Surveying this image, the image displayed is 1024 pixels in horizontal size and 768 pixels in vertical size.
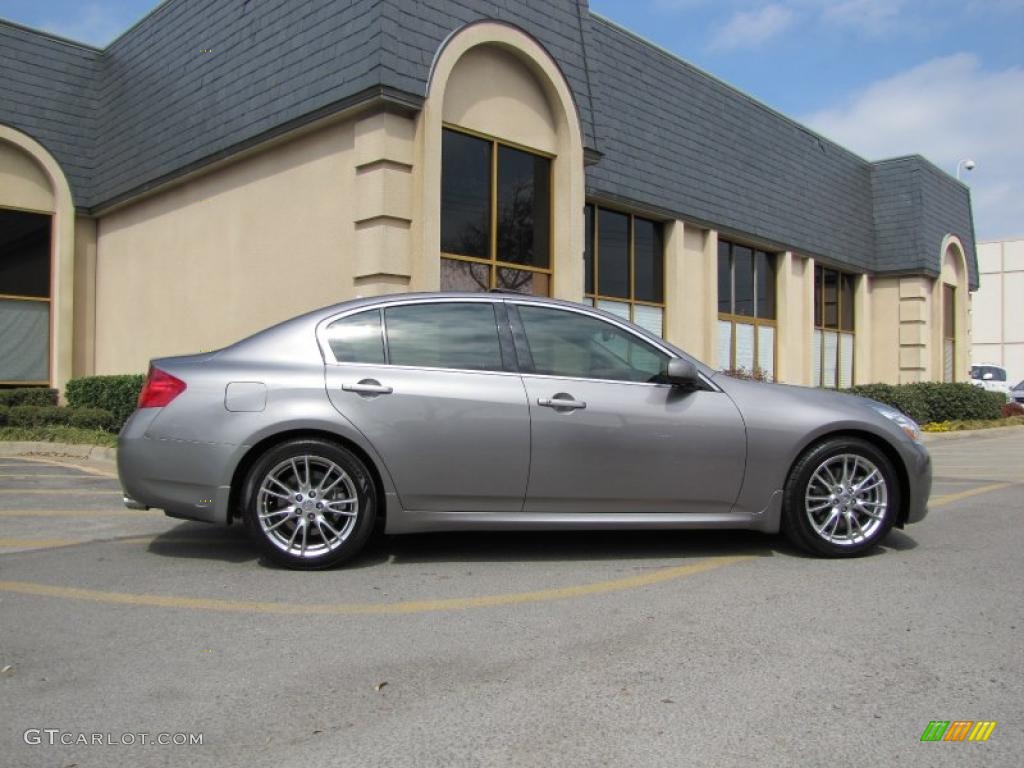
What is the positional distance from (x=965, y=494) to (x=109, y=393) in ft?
37.9

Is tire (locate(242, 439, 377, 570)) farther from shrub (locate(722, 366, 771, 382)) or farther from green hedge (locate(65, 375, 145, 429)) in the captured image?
shrub (locate(722, 366, 771, 382))

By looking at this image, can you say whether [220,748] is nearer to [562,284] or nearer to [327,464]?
[327,464]

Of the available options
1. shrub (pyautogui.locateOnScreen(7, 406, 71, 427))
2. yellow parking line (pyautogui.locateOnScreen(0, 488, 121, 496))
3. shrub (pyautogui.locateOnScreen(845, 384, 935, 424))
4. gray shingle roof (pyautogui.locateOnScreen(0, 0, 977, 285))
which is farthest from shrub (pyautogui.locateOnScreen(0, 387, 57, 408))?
shrub (pyautogui.locateOnScreen(845, 384, 935, 424))

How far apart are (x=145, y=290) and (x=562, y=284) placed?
23.7ft

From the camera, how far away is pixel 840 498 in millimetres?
5340

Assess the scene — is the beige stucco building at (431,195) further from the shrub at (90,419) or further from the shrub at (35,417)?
the shrub at (35,417)

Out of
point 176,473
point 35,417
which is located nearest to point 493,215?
point 176,473

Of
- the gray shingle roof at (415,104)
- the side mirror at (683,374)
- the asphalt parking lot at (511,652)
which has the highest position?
the gray shingle roof at (415,104)

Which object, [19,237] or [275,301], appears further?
[19,237]

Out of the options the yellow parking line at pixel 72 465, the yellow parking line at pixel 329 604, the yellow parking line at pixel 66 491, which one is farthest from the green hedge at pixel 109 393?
the yellow parking line at pixel 329 604

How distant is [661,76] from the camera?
15320 mm

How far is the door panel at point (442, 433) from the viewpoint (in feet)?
16.3

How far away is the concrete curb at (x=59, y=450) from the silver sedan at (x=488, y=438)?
19.9 feet

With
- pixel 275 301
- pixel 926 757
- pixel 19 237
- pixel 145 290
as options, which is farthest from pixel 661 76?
pixel 926 757
